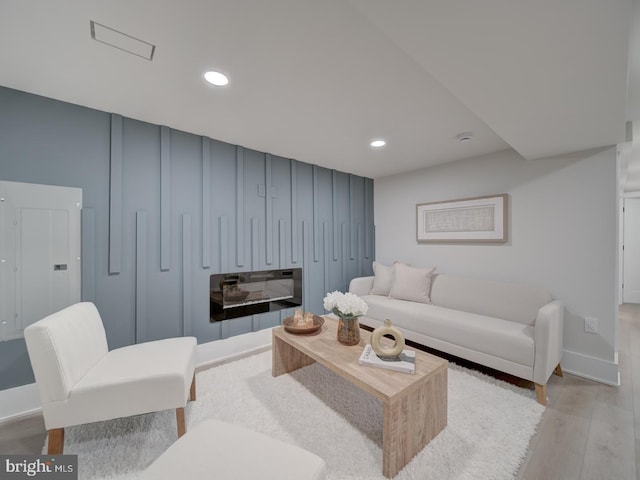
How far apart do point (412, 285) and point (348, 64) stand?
2.55 m

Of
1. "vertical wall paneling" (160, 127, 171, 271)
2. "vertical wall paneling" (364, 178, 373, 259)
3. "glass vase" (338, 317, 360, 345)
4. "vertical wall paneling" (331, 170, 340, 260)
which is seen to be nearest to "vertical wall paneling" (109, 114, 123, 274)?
"vertical wall paneling" (160, 127, 171, 271)

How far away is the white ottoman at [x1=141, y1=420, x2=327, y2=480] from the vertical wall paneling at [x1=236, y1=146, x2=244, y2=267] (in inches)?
75.2

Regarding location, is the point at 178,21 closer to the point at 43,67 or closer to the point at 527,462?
the point at 43,67

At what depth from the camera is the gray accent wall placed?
1878mm

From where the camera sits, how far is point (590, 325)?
2293mm

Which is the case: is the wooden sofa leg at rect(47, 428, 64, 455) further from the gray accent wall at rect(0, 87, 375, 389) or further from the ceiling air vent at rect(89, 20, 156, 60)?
the ceiling air vent at rect(89, 20, 156, 60)

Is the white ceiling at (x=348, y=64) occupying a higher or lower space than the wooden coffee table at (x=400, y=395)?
higher

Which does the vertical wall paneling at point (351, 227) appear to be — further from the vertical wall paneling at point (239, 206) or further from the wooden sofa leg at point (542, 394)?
the wooden sofa leg at point (542, 394)

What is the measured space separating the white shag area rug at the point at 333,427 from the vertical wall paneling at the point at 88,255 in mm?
926

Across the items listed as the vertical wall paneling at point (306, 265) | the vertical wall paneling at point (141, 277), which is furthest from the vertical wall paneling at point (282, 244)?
the vertical wall paneling at point (141, 277)

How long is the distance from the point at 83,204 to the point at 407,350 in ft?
8.87

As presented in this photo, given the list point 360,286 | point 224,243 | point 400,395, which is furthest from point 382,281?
point 400,395

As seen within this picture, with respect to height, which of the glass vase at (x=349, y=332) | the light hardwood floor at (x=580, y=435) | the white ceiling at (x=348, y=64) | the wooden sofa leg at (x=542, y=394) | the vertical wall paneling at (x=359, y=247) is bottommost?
the light hardwood floor at (x=580, y=435)

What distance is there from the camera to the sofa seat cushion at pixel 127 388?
1326 mm
